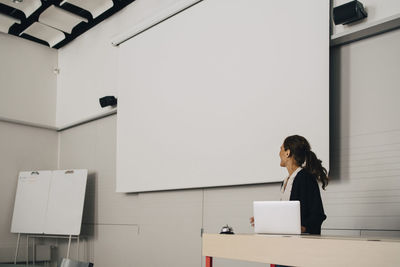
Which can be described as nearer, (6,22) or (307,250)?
(307,250)

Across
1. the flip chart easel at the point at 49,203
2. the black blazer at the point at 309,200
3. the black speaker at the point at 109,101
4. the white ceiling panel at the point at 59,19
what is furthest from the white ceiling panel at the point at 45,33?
the black blazer at the point at 309,200

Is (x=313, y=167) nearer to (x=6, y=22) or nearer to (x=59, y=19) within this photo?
(x=59, y=19)

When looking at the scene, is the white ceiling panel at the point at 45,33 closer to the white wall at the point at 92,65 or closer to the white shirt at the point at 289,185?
the white wall at the point at 92,65

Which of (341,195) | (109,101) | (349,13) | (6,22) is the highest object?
(6,22)

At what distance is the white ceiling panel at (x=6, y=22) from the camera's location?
5840mm

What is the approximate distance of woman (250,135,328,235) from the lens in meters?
2.66

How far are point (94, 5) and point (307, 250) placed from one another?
188 inches

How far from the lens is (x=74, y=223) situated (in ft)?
18.5

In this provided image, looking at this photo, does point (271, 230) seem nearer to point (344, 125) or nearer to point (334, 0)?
point (344, 125)

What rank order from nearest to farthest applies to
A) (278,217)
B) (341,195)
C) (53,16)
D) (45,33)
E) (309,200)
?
(278,217)
(309,200)
(341,195)
(53,16)
(45,33)

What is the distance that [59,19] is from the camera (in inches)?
235

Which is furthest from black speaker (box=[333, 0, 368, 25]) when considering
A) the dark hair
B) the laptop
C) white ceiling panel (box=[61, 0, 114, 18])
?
white ceiling panel (box=[61, 0, 114, 18])

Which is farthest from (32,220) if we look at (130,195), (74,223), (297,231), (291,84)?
(297,231)

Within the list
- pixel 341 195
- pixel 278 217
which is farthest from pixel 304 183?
pixel 341 195
